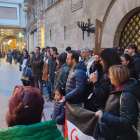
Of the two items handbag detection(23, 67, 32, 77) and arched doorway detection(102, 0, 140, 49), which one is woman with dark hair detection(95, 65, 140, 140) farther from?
handbag detection(23, 67, 32, 77)

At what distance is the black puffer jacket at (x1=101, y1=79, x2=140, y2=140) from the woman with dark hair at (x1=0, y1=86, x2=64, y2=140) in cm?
99

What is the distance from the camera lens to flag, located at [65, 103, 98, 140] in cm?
235

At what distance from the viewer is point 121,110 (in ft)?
6.73

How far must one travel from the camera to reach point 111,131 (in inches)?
85.9

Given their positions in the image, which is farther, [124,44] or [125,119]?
[124,44]

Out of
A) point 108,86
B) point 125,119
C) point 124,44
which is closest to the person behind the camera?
point 125,119

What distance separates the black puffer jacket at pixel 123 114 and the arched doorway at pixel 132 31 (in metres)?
4.71

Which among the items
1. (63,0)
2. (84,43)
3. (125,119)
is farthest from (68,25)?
(125,119)

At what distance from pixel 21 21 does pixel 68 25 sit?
2324 cm

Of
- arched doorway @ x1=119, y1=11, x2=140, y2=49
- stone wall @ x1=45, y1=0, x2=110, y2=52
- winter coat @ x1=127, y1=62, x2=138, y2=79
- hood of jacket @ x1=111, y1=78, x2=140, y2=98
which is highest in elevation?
stone wall @ x1=45, y1=0, x2=110, y2=52

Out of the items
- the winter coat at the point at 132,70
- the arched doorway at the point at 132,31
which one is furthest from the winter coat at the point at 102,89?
the arched doorway at the point at 132,31

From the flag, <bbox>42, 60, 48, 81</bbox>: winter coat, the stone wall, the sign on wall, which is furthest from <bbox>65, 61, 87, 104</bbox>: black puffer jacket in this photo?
the sign on wall

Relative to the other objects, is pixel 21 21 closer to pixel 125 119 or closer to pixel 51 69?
pixel 51 69

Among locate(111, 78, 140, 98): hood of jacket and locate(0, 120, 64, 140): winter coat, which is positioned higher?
locate(111, 78, 140, 98): hood of jacket
